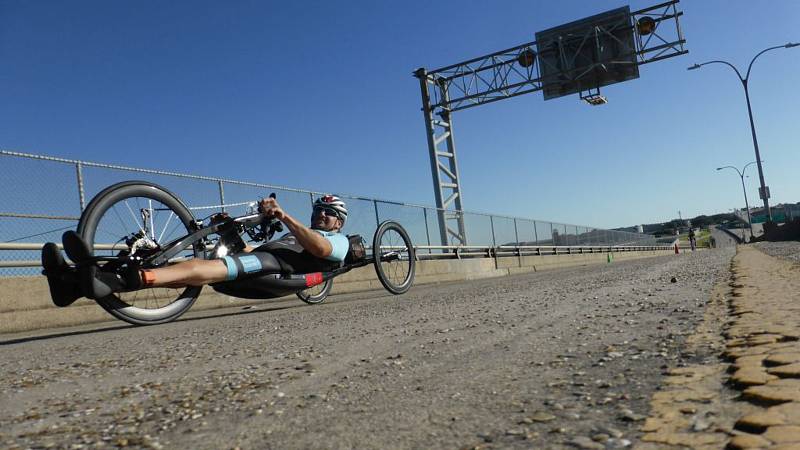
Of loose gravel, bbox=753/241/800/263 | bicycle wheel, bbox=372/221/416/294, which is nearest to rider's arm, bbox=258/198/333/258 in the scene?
bicycle wheel, bbox=372/221/416/294

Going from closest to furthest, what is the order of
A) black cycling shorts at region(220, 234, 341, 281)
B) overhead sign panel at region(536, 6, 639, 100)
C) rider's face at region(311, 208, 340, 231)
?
1. black cycling shorts at region(220, 234, 341, 281)
2. rider's face at region(311, 208, 340, 231)
3. overhead sign panel at region(536, 6, 639, 100)

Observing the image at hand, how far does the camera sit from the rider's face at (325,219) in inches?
218

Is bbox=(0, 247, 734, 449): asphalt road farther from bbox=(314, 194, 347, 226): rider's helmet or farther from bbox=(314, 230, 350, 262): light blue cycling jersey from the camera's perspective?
bbox=(314, 194, 347, 226): rider's helmet

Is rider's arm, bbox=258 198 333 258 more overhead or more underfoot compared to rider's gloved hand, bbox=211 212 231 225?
more underfoot

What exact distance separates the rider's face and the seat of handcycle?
1.25ft

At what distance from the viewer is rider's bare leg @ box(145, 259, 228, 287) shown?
144 inches

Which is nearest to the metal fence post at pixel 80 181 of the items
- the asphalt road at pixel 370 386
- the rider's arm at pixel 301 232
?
the rider's arm at pixel 301 232

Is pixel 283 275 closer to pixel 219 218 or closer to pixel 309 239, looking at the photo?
pixel 309 239

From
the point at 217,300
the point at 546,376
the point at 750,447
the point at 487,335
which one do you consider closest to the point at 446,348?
the point at 487,335

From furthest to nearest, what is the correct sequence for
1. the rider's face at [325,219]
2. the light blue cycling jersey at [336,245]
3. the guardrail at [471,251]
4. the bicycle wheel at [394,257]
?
1. the bicycle wheel at [394,257]
2. the guardrail at [471,251]
3. the rider's face at [325,219]
4. the light blue cycling jersey at [336,245]

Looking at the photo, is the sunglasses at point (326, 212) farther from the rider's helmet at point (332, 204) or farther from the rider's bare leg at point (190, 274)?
the rider's bare leg at point (190, 274)

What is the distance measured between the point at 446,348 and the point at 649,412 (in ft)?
3.67

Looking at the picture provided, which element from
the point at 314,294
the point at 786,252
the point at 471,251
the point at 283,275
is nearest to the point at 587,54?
the point at 471,251

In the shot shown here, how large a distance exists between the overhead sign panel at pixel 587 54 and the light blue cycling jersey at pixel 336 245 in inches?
712
